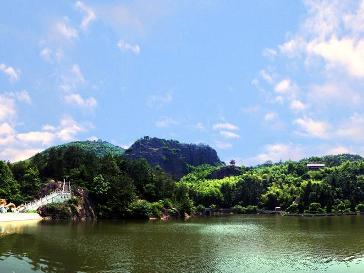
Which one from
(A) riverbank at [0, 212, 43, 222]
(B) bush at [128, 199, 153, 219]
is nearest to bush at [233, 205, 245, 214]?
(B) bush at [128, 199, 153, 219]

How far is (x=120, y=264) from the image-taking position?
2955 cm

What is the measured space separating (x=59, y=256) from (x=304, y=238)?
27.8 meters

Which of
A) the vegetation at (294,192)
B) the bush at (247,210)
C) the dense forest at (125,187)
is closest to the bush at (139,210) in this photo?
the dense forest at (125,187)

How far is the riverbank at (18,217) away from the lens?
59.8 m

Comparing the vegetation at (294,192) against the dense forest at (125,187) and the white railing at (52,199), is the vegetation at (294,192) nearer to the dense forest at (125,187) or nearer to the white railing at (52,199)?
the dense forest at (125,187)

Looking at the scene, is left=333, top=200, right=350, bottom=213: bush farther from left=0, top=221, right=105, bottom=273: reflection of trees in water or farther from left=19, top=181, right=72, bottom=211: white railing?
left=0, top=221, right=105, bottom=273: reflection of trees in water

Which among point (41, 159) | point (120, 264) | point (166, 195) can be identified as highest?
point (41, 159)

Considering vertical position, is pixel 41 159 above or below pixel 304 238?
above

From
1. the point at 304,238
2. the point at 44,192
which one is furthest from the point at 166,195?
the point at 304,238

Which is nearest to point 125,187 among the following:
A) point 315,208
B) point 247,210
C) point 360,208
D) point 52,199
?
point 52,199

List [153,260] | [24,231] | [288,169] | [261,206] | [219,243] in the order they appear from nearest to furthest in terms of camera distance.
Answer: [153,260] < [219,243] < [24,231] < [261,206] < [288,169]

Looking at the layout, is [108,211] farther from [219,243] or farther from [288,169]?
[288,169]

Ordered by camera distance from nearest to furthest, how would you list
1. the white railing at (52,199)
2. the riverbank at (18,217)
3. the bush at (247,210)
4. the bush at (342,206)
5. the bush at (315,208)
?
the riverbank at (18,217) → the white railing at (52,199) → the bush at (315,208) → the bush at (342,206) → the bush at (247,210)

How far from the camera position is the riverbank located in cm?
5983
